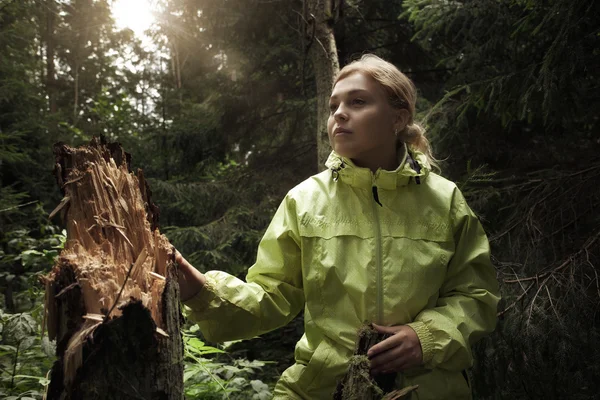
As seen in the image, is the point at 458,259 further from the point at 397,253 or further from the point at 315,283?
the point at 315,283

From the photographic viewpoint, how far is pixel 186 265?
1635 mm

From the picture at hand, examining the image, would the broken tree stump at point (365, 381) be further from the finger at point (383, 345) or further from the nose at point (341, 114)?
the nose at point (341, 114)

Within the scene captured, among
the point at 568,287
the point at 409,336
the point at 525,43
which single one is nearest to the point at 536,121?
the point at 525,43

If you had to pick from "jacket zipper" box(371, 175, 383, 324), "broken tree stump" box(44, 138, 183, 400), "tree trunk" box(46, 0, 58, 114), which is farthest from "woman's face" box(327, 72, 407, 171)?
"tree trunk" box(46, 0, 58, 114)

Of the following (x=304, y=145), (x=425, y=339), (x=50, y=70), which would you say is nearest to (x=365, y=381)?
(x=425, y=339)

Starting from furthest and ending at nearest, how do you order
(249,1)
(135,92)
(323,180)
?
(135,92) → (249,1) → (323,180)

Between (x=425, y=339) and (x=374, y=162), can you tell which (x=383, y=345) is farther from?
(x=374, y=162)

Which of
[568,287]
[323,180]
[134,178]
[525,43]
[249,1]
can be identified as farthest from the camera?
[249,1]

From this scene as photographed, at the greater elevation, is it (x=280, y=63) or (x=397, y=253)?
(x=280, y=63)

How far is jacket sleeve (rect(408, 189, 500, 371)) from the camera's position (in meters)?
1.76

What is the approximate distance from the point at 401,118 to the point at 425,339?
1.02 m

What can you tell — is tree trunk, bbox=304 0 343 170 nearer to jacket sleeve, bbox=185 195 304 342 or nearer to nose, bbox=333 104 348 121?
nose, bbox=333 104 348 121

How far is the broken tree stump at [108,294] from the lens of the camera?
3.85ft

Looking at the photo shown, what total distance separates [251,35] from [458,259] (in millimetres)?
5823
